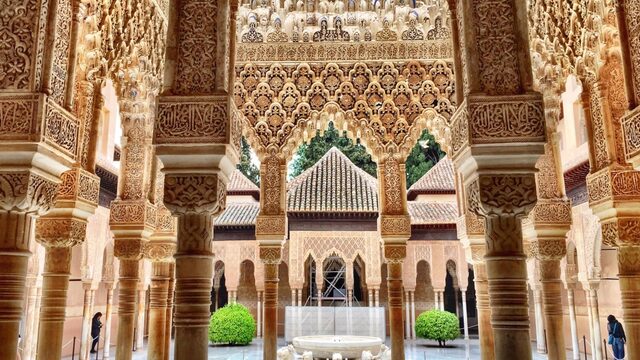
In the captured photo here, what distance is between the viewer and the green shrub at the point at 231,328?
61.8 ft

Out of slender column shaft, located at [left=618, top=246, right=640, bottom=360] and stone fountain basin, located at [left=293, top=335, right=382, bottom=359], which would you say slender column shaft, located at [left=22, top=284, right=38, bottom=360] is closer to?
stone fountain basin, located at [left=293, top=335, right=382, bottom=359]

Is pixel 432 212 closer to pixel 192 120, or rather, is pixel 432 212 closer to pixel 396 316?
pixel 396 316

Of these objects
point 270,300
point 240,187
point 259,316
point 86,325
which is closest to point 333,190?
point 240,187

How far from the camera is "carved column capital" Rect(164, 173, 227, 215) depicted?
434cm

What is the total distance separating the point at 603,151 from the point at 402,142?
11.8ft

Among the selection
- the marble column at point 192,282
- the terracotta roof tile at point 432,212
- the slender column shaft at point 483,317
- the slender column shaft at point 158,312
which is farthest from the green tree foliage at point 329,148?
the marble column at point 192,282

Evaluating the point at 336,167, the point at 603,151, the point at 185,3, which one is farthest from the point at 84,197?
the point at 336,167

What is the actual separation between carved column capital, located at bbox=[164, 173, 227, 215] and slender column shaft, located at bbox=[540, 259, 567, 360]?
17.8 ft

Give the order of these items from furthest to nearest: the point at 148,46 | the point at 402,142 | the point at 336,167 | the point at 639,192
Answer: the point at 336,167 → the point at 402,142 → the point at 148,46 → the point at 639,192

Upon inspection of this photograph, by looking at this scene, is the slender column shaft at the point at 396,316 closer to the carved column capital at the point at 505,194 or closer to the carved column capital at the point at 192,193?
the carved column capital at the point at 505,194

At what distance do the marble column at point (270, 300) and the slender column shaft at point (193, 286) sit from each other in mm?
4865

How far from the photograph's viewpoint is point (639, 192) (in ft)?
19.6

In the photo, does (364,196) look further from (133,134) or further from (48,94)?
(48,94)

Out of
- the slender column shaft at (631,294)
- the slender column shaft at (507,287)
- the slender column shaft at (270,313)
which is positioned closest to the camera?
the slender column shaft at (507,287)
